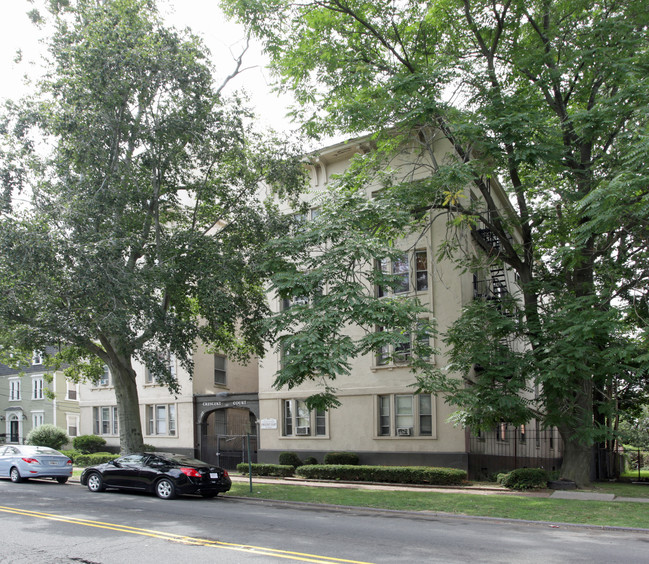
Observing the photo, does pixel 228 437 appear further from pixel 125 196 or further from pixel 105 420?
pixel 125 196

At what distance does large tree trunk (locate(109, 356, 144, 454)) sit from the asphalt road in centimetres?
624

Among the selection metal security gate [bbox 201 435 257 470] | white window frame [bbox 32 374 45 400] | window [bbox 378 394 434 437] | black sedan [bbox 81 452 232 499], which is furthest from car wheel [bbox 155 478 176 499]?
white window frame [bbox 32 374 45 400]

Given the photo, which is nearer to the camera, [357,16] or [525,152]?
[525,152]

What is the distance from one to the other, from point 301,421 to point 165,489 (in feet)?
35.3

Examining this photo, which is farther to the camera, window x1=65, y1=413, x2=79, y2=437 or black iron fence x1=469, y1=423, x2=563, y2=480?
window x1=65, y1=413, x2=79, y2=437

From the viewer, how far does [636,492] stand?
739 inches

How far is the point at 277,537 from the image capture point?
1012 cm

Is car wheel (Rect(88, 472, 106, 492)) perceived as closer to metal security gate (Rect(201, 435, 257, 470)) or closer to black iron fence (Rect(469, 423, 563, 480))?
metal security gate (Rect(201, 435, 257, 470))

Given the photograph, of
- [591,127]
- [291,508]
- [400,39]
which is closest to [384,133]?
[400,39]

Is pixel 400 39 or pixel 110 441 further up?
pixel 400 39

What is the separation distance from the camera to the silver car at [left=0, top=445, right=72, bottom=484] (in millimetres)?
20797

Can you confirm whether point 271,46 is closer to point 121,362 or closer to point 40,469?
point 121,362

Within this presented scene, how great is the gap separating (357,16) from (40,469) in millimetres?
18710

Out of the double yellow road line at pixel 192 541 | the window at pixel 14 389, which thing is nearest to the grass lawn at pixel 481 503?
the double yellow road line at pixel 192 541
